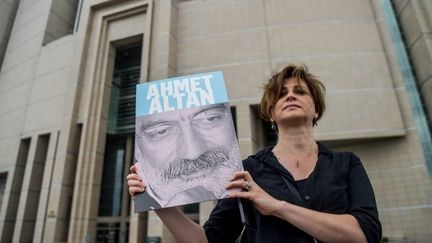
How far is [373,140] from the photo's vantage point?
1767 cm

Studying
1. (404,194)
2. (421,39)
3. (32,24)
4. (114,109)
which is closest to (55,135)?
(114,109)

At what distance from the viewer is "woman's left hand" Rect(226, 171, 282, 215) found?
1.35 m

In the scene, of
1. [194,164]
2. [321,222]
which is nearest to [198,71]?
[194,164]

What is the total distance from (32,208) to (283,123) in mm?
26488

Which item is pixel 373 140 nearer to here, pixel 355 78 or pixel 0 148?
pixel 355 78

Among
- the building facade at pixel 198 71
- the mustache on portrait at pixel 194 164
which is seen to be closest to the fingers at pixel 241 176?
the mustache on portrait at pixel 194 164

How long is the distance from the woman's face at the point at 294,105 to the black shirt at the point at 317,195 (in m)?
0.22

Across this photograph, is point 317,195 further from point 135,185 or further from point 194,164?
point 135,185

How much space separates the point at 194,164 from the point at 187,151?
90mm

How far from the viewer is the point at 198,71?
20484 mm

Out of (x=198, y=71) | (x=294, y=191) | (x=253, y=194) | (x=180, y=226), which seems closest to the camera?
(x=253, y=194)

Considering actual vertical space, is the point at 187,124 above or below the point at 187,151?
above

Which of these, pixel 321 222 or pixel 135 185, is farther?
pixel 135 185

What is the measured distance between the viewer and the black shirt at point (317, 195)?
1385 millimetres
